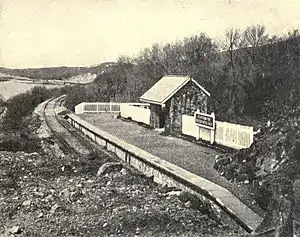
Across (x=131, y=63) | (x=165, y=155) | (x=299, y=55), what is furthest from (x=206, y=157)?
(x=131, y=63)

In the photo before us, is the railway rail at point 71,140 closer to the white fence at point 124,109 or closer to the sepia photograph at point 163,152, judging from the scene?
the sepia photograph at point 163,152

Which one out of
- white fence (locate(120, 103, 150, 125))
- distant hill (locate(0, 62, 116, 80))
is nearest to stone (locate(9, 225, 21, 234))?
distant hill (locate(0, 62, 116, 80))

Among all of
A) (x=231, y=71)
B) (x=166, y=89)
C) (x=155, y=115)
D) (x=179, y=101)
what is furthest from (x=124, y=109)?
(x=179, y=101)

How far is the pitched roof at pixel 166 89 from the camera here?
767 inches

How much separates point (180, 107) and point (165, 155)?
20.5ft

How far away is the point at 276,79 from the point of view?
19.3m

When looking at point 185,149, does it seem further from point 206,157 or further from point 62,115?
point 62,115

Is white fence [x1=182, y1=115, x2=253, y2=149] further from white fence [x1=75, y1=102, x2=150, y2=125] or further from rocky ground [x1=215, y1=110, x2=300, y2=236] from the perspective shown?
white fence [x1=75, y1=102, x2=150, y2=125]

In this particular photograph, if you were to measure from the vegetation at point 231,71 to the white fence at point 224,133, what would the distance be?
4.28 ft

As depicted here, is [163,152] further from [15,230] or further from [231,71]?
[231,71]

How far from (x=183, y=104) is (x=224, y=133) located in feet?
16.9

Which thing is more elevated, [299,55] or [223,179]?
[299,55]

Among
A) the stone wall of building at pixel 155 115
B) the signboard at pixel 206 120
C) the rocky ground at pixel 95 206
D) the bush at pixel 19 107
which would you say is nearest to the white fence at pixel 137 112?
the stone wall of building at pixel 155 115

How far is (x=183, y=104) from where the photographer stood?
64.7ft
